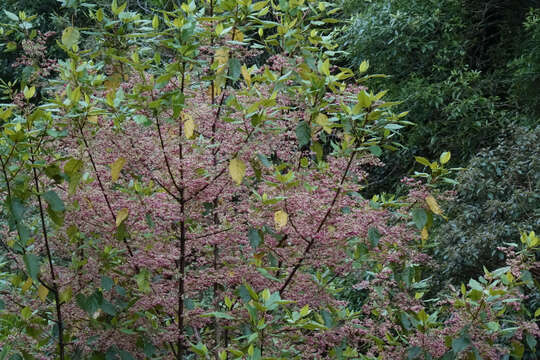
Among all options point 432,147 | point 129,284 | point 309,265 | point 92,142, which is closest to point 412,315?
point 309,265

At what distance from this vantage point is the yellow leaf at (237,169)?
209cm

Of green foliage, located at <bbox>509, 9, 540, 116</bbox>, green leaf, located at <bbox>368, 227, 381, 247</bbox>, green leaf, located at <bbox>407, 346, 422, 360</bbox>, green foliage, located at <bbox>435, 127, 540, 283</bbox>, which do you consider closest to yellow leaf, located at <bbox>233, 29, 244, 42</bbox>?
green leaf, located at <bbox>368, 227, 381, 247</bbox>

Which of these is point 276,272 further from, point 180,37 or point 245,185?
point 180,37

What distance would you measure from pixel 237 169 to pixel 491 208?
2.92 metres

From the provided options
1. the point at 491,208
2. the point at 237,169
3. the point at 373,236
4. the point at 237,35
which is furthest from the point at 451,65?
the point at 237,169

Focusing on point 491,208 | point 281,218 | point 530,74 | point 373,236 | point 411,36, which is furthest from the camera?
point 411,36

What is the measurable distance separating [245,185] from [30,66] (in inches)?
52.8

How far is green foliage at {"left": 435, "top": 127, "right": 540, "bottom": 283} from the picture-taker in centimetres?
436

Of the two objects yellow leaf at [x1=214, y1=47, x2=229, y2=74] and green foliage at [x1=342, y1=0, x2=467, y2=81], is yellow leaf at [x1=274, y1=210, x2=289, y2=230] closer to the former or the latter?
yellow leaf at [x1=214, y1=47, x2=229, y2=74]

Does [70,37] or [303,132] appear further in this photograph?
Result: [70,37]

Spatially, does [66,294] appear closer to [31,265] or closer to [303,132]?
[31,265]

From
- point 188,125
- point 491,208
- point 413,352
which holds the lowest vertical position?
point 491,208

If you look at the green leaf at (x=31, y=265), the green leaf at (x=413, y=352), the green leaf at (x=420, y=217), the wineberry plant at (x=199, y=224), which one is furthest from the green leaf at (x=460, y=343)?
the green leaf at (x=31, y=265)

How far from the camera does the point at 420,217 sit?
232cm
